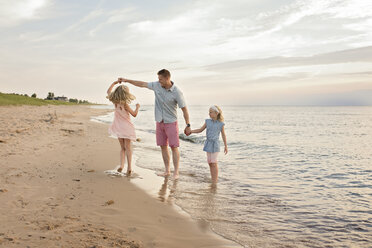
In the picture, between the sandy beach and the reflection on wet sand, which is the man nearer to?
the reflection on wet sand

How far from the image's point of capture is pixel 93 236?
3.11 m

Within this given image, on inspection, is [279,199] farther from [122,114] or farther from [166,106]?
[122,114]

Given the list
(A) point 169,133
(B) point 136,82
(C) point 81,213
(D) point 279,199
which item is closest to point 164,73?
(B) point 136,82

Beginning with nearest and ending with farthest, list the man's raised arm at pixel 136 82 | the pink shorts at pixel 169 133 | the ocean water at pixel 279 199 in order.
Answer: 1. the ocean water at pixel 279 199
2. the pink shorts at pixel 169 133
3. the man's raised arm at pixel 136 82

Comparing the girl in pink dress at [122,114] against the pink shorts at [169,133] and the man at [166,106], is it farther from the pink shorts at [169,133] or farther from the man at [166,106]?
the pink shorts at [169,133]

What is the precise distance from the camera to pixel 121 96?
21.3 feet

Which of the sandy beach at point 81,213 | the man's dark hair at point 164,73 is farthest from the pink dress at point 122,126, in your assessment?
the man's dark hair at point 164,73

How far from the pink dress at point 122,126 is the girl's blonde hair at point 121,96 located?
0.17 m

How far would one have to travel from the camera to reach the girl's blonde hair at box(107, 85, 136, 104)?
6.50 metres

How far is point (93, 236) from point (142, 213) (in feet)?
3.33

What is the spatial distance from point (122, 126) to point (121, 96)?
2.36 feet

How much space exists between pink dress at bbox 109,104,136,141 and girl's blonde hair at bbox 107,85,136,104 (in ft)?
0.55

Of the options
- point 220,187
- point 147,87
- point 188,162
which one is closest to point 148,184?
point 220,187

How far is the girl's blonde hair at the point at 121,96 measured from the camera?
21.3 ft
